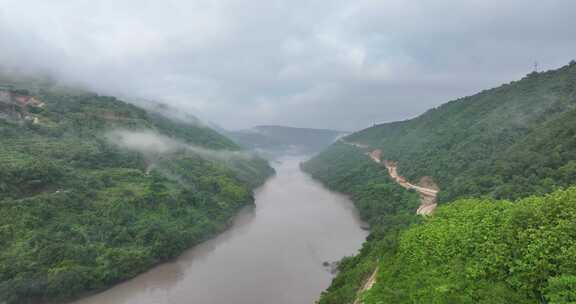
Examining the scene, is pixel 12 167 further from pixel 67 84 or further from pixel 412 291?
pixel 67 84

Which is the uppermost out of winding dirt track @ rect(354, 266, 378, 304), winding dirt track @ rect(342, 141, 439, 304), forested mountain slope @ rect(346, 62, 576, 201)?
forested mountain slope @ rect(346, 62, 576, 201)

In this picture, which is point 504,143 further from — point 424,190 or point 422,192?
point 422,192

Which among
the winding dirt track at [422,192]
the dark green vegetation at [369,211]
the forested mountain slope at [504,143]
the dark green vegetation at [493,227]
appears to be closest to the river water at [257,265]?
the dark green vegetation at [369,211]

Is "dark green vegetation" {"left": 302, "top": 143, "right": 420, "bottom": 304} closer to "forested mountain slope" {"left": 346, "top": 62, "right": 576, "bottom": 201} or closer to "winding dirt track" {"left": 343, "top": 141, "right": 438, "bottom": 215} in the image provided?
"winding dirt track" {"left": 343, "top": 141, "right": 438, "bottom": 215}

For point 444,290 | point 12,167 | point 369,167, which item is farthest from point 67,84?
point 444,290

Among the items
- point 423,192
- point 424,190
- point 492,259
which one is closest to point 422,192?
point 423,192

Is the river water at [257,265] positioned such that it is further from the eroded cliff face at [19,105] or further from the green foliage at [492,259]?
the eroded cliff face at [19,105]

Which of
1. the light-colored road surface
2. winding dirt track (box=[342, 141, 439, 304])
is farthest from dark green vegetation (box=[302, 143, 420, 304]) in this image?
the light-colored road surface
